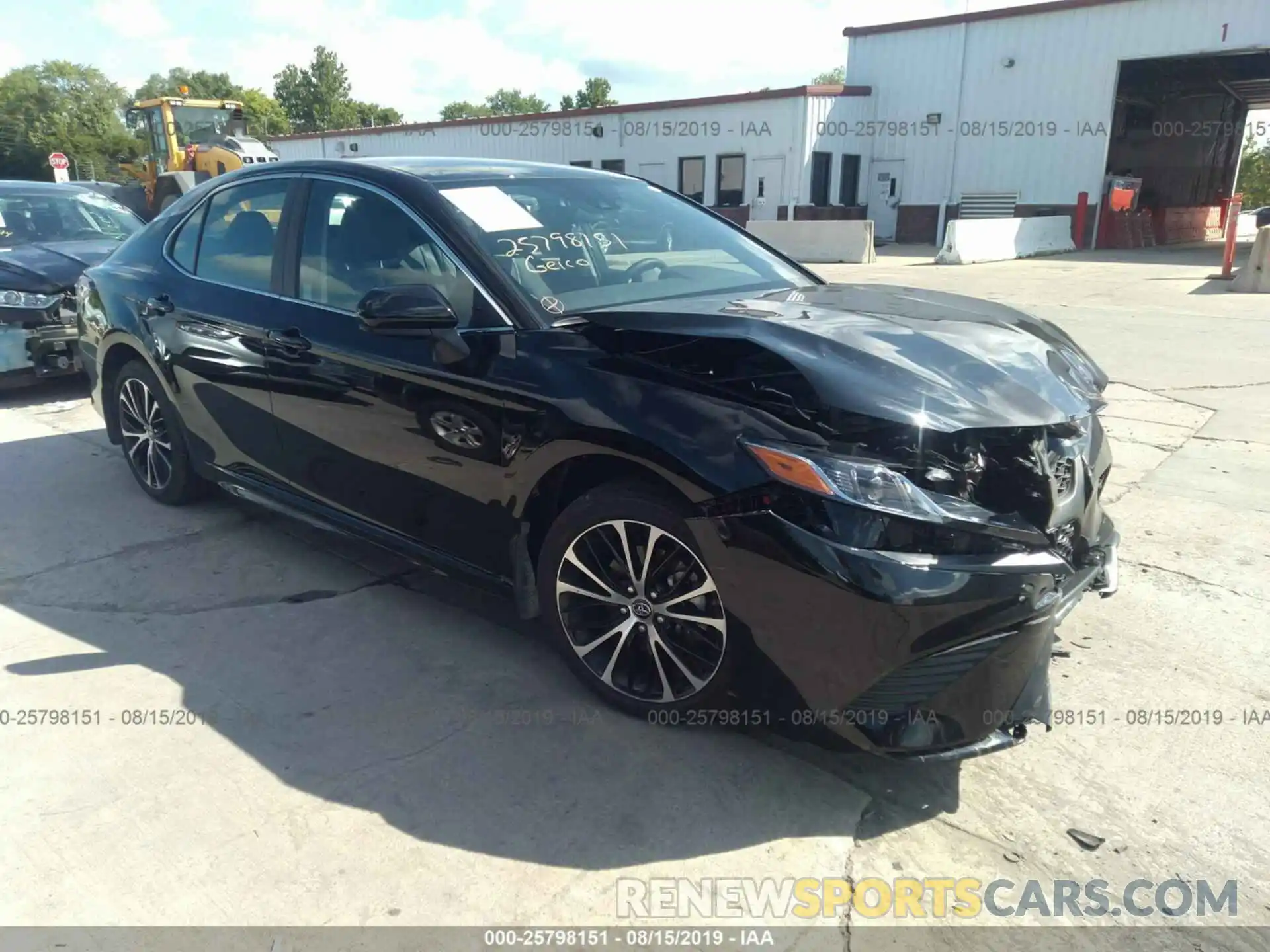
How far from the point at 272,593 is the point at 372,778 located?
149 cm

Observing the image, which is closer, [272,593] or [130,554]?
[272,593]

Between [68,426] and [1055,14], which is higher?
[1055,14]

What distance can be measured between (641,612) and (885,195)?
91.4 feet

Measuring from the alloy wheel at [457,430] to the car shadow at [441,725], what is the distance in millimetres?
570

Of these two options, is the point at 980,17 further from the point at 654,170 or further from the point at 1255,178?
the point at 1255,178

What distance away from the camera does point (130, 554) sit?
4258 mm

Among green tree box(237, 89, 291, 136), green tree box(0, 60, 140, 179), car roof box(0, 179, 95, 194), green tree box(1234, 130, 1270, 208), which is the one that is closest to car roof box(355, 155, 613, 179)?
car roof box(0, 179, 95, 194)

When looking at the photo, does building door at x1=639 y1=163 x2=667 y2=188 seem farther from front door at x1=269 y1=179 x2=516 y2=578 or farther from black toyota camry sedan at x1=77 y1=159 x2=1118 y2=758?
front door at x1=269 y1=179 x2=516 y2=578

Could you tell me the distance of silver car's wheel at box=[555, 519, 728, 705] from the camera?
264 centimetres

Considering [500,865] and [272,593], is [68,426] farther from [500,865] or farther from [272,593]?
[500,865]

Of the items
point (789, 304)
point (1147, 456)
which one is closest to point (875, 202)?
point (1147, 456)

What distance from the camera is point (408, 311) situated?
294 centimetres

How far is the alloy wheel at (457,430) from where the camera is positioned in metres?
3.03

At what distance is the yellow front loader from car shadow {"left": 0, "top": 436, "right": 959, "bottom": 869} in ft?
63.0
